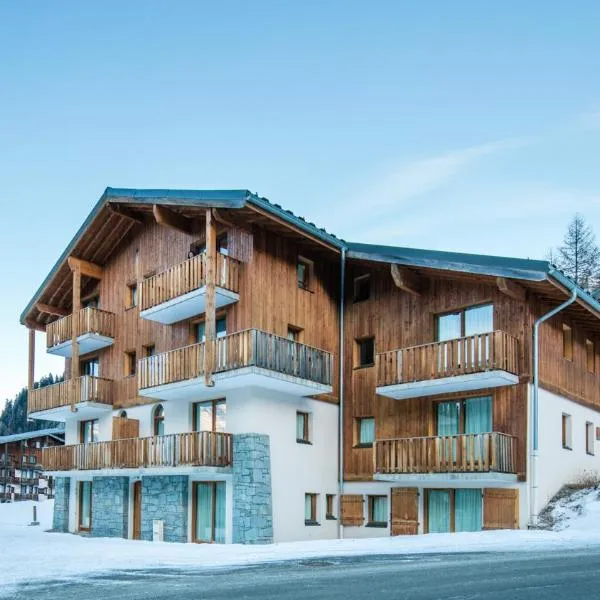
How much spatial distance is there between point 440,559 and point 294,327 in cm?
1123

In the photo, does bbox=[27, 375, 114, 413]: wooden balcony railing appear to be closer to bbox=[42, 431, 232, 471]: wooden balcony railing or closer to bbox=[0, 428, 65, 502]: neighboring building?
bbox=[42, 431, 232, 471]: wooden balcony railing

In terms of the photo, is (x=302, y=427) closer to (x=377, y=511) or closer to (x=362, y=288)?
(x=377, y=511)

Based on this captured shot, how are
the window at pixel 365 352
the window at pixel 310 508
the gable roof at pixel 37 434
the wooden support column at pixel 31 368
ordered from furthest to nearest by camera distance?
the gable roof at pixel 37 434 → the wooden support column at pixel 31 368 → the window at pixel 365 352 → the window at pixel 310 508

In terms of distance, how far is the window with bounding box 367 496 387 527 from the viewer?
82.4ft

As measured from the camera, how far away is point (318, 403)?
1020 inches

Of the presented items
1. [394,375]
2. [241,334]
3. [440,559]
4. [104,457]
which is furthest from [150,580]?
[104,457]

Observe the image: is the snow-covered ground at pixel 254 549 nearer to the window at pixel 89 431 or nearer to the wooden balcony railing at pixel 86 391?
the wooden balcony railing at pixel 86 391

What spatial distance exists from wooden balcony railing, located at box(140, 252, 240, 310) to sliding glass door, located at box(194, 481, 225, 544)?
5748 millimetres

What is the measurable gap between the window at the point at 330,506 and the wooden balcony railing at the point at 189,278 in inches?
279

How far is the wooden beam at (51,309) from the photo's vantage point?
3491 centimetres

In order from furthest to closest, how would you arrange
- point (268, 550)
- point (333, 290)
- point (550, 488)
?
point (333, 290) → point (550, 488) → point (268, 550)

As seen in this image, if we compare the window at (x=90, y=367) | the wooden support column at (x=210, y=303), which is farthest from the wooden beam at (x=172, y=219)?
the window at (x=90, y=367)

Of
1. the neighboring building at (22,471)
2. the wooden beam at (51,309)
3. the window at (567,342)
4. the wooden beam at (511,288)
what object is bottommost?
the neighboring building at (22,471)

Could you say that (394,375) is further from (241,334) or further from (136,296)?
(136,296)
